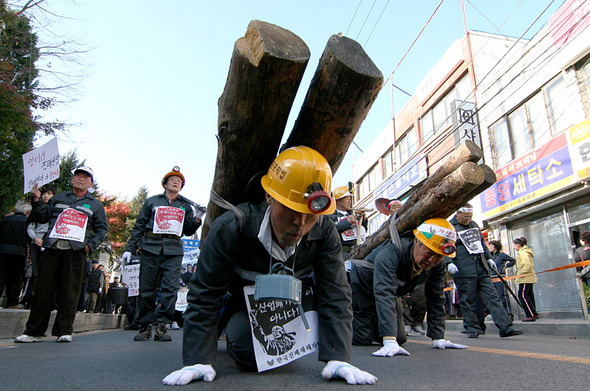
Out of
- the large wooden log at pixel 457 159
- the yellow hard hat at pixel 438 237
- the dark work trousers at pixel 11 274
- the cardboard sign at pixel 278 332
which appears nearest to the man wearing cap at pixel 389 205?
the large wooden log at pixel 457 159

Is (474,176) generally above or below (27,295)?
above

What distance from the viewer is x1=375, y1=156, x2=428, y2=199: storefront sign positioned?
1721cm

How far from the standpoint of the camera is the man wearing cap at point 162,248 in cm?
466

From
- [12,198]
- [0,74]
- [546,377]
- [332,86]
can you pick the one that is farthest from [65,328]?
[12,198]

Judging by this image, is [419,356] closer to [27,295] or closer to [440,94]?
[27,295]

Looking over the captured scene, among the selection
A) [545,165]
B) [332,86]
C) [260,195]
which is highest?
[545,165]

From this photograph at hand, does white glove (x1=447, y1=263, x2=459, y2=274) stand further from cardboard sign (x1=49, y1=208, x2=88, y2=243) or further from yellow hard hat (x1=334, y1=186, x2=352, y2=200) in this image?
cardboard sign (x1=49, y1=208, x2=88, y2=243)

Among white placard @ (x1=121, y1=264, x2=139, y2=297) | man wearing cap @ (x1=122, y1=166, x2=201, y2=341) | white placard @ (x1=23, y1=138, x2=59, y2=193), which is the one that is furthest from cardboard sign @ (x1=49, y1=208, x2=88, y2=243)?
white placard @ (x1=121, y1=264, x2=139, y2=297)

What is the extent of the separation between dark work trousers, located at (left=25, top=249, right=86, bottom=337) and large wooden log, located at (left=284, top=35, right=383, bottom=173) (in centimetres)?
341

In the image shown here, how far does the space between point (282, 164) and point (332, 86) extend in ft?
1.58

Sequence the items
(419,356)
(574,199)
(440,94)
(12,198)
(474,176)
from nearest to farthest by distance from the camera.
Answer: (419,356)
(474,176)
(574,199)
(12,198)
(440,94)

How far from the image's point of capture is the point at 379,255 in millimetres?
3988

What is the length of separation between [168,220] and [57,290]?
142 cm

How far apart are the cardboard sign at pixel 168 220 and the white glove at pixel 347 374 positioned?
3.15 m
